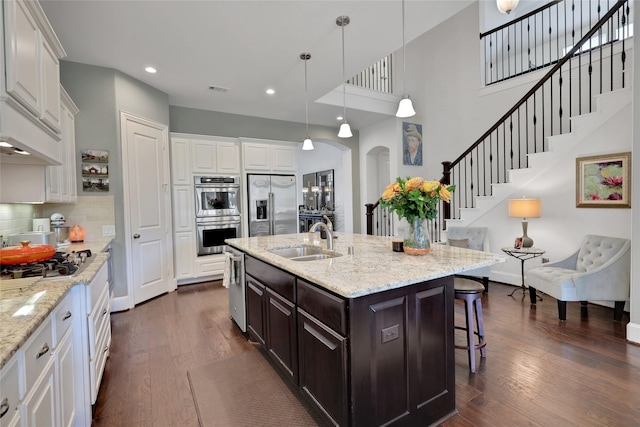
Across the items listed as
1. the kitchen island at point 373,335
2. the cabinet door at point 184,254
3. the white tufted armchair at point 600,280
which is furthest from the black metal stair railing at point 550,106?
the cabinet door at point 184,254

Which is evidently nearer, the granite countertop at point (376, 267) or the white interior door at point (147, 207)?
the granite countertop at point (376, 267)

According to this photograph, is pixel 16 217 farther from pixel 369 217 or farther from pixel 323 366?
pixel 369 217

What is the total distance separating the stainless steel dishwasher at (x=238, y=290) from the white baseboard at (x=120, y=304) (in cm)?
161

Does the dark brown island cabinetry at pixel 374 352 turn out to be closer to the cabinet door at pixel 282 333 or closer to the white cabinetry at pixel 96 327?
the cabinet door at pixel 282 333

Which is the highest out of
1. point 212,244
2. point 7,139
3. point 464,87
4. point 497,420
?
point 464,87

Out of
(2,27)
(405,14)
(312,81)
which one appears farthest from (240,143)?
(2,27)

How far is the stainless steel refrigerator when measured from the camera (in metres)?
5.36

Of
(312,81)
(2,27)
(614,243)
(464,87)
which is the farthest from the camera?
(464,87)

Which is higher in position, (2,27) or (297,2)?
(297,2)

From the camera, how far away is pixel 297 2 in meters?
2.58

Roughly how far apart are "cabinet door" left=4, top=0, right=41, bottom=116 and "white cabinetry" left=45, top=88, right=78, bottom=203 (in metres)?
1.00

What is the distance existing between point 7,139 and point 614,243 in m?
4.99

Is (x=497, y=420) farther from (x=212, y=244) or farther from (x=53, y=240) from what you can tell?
(x=212, y=244)

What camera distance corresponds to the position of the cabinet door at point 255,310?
8.16 feet
